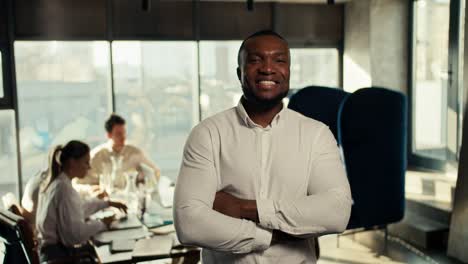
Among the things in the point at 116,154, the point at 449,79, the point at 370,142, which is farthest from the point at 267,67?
the point at 449,79

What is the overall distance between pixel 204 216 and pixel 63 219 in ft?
5.33

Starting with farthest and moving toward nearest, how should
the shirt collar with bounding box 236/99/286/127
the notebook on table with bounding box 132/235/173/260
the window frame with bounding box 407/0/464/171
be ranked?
1. the window frame with bounding box 407/0/464/171
2. the notebook on table with bounding box 132/235/173/260
3. the shirt collar with bounding box 236/99/286/127

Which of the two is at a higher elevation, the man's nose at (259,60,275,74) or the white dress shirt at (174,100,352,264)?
the man's nose at (259,60,275,74)

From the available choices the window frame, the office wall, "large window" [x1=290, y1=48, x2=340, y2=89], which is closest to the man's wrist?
the window frame

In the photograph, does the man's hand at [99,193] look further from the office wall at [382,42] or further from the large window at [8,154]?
the office wall at [382,42]

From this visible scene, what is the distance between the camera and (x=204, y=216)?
1302 mm

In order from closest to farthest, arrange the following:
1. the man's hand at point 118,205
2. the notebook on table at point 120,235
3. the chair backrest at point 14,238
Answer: the chair backrest at point 14,238, the notebook on table at point 120,235, the man's hand at point 118,205

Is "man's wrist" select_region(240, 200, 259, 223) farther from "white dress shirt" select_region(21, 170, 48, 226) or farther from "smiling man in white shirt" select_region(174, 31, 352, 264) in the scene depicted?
"white dress shirt" select_region(21, 170, 48, 226)

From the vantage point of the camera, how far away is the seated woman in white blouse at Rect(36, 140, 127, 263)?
2.67m

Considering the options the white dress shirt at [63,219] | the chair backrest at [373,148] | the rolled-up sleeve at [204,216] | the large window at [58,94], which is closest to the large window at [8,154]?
the large window at [58,94]

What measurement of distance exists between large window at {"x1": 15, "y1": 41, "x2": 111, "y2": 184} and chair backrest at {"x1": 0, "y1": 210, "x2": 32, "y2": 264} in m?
3.03

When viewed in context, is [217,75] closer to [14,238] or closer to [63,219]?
[63,219]

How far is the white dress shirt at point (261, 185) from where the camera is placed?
4.28 ft

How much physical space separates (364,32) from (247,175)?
169 inches
